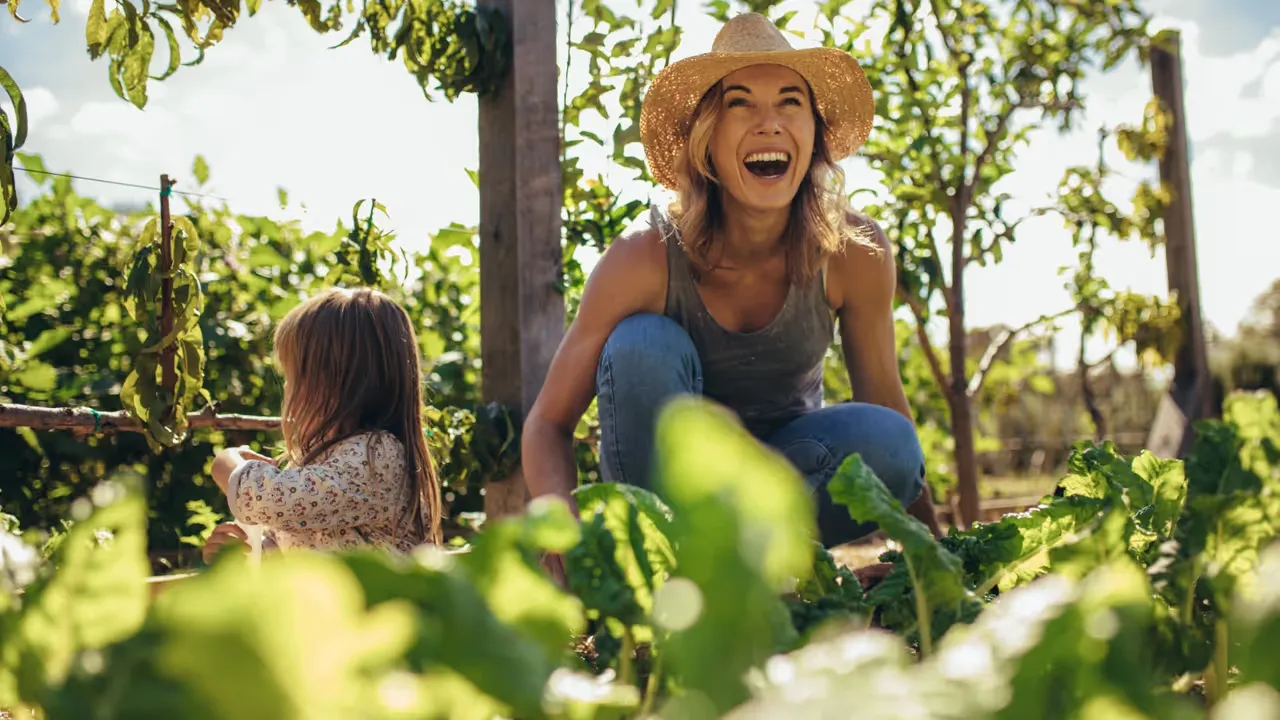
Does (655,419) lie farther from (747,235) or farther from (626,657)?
(626,657)

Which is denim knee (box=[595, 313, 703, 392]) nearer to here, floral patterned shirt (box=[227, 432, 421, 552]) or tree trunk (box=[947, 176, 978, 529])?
floral patterned shirt (box=[227, 432, 421, 552])

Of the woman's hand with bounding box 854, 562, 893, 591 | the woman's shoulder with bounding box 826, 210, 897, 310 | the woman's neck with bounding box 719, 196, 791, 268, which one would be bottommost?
the woman's hand with bounding box 854, 562, 893, 591

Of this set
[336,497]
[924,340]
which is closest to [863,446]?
[336,497]

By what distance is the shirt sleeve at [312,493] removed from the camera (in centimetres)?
209

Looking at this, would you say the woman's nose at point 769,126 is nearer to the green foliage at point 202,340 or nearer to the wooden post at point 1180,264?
the green foliage at point 202,340

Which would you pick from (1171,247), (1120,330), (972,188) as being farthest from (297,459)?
(1171,247)

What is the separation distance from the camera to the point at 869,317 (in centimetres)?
222

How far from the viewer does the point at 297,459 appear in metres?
2.26

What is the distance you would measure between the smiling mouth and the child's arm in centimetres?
95

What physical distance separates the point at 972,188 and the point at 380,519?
2.82m

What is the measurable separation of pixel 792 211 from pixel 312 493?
111 centimetres

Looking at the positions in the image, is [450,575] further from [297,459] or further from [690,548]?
[297,459]

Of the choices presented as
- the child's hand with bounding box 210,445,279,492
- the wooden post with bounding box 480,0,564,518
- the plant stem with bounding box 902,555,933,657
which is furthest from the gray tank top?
the plant stem with bounding box 902,555,933,657

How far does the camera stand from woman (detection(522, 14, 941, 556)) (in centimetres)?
188
